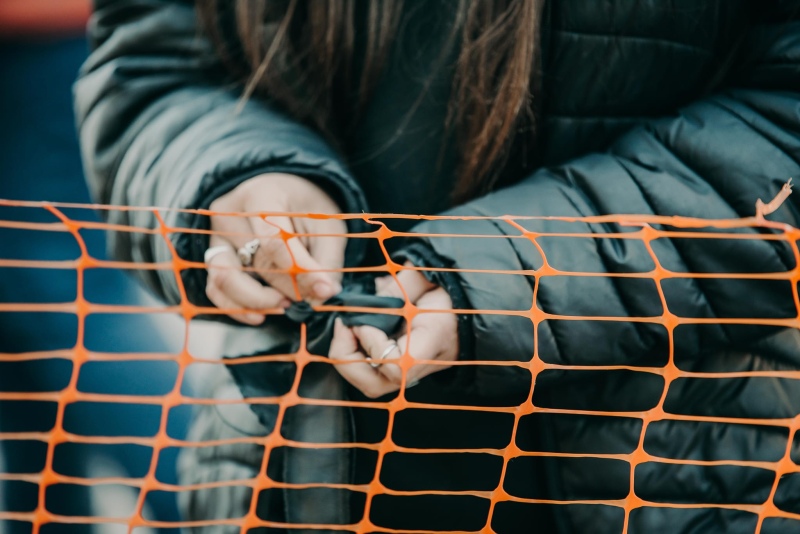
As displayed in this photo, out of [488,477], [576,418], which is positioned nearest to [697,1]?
[576,418]

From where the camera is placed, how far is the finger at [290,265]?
630mm

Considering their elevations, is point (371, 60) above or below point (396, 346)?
above

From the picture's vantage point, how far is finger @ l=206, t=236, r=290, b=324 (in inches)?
25.3

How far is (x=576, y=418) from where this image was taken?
66cm

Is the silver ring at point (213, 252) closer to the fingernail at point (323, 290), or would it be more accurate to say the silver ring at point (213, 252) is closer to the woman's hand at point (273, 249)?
the woman's hand at point (273, 249)

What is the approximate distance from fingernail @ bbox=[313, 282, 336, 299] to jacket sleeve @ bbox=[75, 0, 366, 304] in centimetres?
7

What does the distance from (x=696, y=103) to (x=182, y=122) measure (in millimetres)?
602

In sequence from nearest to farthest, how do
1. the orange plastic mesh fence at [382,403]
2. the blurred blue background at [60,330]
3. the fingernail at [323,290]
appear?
the orange plastic mesh fence at [382,403]
the fingernail at [323,290]
the blurred blue background at [60,330]

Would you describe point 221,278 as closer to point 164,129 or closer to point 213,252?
point 213,252

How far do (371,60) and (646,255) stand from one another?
372 mm

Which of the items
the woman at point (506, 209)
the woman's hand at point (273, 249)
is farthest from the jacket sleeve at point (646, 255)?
the woman's hand at point (273, 249)

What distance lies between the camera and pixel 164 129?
82cm

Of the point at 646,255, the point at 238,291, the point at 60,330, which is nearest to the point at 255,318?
the point at 238,291

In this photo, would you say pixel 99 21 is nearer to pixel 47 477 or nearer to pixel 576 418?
pixel 47 477
